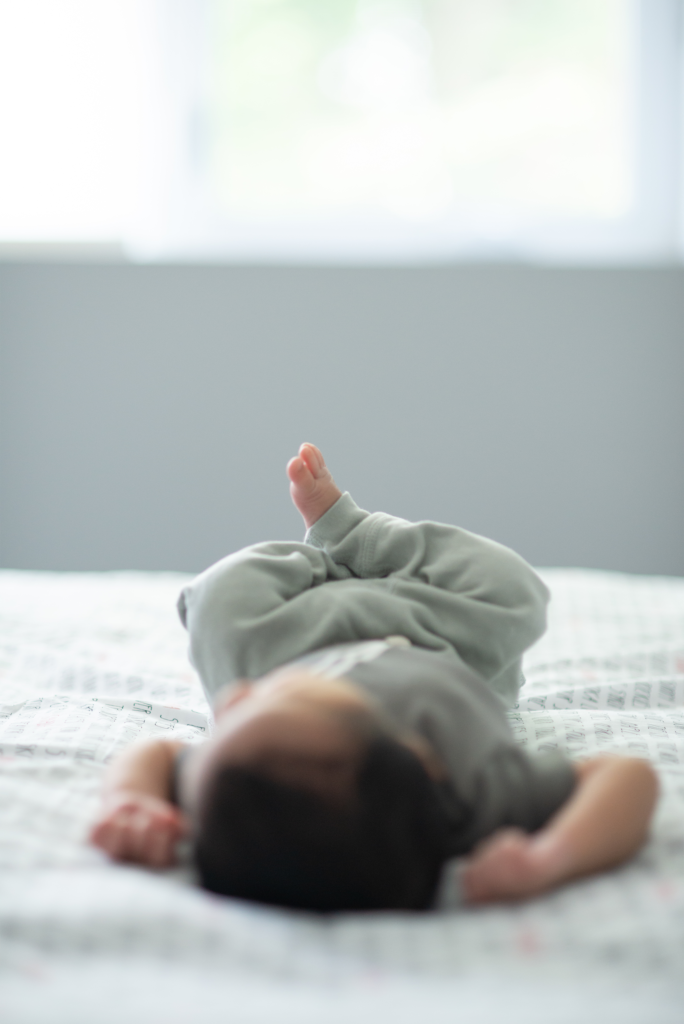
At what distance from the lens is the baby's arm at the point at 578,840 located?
0.53 m

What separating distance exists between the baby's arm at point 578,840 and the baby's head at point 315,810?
0.03 metres

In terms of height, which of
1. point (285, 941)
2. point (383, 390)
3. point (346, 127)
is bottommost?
point (285, 941)

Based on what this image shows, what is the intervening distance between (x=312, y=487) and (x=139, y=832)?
0.43 metres

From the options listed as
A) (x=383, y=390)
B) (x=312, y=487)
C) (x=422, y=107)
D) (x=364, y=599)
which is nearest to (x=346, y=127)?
(x=422, y=107)

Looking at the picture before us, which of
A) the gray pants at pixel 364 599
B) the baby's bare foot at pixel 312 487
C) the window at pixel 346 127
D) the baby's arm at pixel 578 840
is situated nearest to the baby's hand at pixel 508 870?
the baby's arm at pixel 578 840

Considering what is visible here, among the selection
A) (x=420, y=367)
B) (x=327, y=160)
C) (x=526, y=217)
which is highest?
(x=327, y=160)

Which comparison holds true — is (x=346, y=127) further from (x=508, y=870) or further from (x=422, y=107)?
(x=508, y=870)

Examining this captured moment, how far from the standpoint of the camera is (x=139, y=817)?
58cm

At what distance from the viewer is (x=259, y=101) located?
214 centimetres

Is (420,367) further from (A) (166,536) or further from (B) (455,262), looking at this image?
(A) (166,536)

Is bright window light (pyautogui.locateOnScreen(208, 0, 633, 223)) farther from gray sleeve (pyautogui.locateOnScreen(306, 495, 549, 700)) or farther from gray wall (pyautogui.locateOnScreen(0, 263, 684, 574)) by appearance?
gray sleeve (pyautogui.locateOnScreen(306, 495, 549, 700))

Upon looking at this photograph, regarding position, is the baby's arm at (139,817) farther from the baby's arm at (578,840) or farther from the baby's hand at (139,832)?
the baby's arm at (578,840)

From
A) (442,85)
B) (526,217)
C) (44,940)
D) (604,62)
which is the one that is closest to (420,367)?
(526,217)

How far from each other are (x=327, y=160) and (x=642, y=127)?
743 mm
